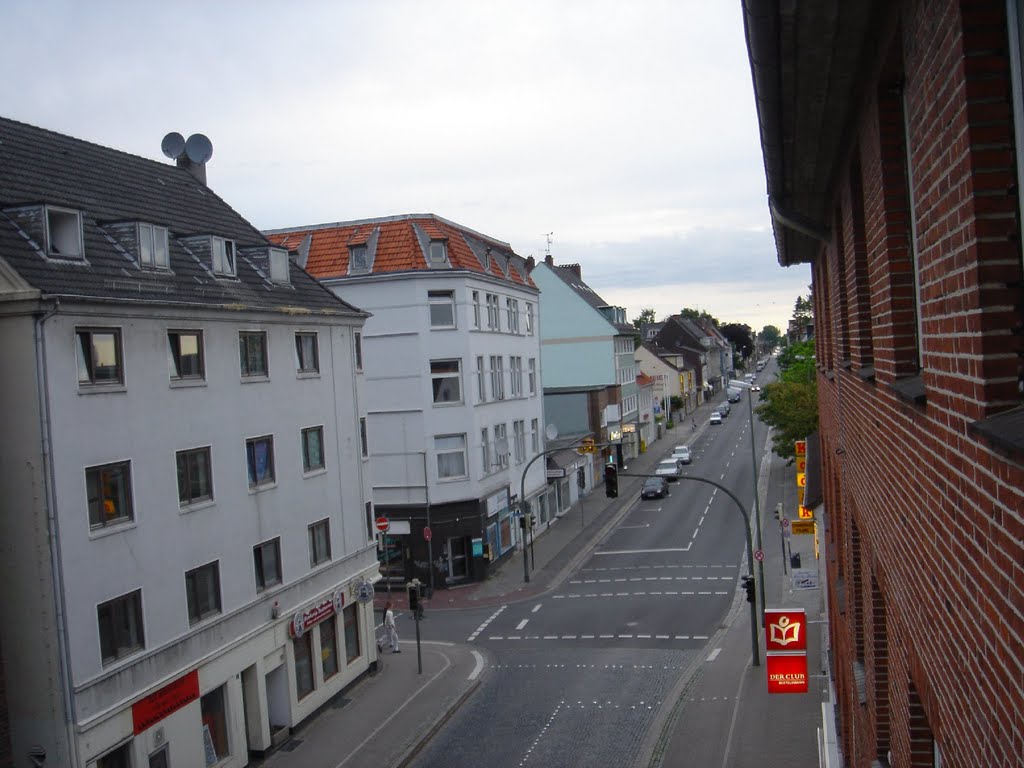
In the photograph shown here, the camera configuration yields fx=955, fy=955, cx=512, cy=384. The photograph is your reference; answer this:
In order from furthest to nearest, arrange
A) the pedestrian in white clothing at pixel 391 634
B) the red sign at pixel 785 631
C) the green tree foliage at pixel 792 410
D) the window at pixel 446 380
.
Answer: the green tree foliage at pixel 792 410
the window at pixel 446 380
the pedestrian in white clothing at pixel 391 634
the red sign at pixel 785 631

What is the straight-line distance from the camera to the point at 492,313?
1551 inches

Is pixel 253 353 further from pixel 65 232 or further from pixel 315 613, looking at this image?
pixel 315 613

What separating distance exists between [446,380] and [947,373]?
33128mm

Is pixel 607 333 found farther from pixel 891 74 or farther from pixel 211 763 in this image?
pixel 891 74

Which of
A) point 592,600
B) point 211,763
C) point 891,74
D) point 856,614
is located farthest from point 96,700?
point 592,600

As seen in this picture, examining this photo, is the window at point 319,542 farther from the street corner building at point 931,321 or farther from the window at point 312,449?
the street corner building at point 931,321

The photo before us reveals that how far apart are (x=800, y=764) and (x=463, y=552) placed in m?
20.5

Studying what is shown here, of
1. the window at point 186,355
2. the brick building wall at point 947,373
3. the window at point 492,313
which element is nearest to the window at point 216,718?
the window at point 186,355

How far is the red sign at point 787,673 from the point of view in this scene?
1833 centimetres

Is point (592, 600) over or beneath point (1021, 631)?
beneath

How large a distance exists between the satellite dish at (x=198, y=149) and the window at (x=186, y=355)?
9624 mm

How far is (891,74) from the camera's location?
14.8ft

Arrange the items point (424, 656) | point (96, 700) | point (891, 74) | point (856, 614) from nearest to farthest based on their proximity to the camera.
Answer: point (891, 74)
point (856, 614)
point (96, 700)
point (424, 656)

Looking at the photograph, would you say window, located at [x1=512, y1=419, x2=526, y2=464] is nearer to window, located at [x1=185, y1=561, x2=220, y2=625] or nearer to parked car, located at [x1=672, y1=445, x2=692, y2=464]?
parked car, located at [x1=672, y1=445, x2=692, y2=464]
